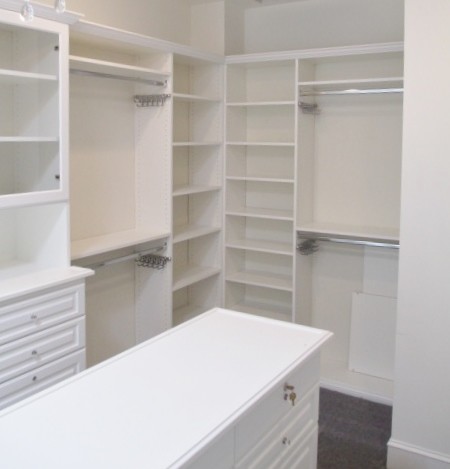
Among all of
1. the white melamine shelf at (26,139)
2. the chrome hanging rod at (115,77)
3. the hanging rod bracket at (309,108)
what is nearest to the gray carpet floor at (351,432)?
the hanging rod bracket at (309,108)

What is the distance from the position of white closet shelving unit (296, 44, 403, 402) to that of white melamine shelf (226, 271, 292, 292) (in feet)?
0.49

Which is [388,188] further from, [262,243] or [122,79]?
[122,79]

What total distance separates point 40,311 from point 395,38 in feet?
9.31

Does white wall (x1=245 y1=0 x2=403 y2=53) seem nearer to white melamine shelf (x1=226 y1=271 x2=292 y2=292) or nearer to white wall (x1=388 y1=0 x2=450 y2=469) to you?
white wall (x1=388 y1=0 x2=450 y2=469)

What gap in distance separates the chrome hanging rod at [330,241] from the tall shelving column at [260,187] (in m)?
0.10

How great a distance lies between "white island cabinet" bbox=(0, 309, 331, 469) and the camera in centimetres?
142

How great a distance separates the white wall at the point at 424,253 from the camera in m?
2.67

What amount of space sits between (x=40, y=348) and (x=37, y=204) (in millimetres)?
669

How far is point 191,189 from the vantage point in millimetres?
4023

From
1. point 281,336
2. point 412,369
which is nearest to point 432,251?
point 412,369

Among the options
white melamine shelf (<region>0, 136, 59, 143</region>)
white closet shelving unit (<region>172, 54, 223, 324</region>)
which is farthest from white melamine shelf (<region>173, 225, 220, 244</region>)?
white melamine shelf (<region>0, 136, 59, 143</region>)

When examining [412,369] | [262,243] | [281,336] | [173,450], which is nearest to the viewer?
[173,450]

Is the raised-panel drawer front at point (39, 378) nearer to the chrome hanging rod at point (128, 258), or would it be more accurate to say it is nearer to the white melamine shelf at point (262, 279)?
the chrome hanging rod at point (128, 258)

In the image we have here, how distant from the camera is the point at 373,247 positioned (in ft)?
13.1
